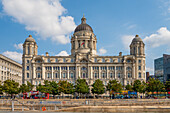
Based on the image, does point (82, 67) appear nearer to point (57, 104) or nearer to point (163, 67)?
point (57, 104)

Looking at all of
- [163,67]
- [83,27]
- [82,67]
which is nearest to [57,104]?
[82,67]

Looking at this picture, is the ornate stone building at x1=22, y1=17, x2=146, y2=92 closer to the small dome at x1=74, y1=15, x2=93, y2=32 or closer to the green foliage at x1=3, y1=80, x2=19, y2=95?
the small dome at x1=74, y1=15, x2=93, y2=32

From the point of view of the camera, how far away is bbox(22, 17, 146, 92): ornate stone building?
106 meters

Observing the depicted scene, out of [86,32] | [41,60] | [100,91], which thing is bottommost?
[100,91]

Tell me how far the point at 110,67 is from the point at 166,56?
210ft

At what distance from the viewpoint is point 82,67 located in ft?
351

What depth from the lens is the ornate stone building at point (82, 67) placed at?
347 ft

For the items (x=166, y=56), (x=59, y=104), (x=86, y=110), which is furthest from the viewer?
(x=166, y=56)

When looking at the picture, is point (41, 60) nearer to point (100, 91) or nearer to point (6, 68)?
point (6, 68)

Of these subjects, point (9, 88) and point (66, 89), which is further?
point (66, 89)

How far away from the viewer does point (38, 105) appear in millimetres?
46281

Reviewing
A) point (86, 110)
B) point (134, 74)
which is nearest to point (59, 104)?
point (86, 110)

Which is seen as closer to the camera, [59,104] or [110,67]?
[59,104]

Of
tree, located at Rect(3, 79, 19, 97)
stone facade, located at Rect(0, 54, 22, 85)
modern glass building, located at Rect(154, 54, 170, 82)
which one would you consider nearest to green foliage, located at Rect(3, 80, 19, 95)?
tree, located at Rect(3, 79, 19, 97)
